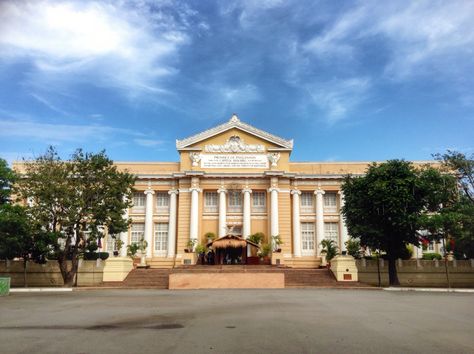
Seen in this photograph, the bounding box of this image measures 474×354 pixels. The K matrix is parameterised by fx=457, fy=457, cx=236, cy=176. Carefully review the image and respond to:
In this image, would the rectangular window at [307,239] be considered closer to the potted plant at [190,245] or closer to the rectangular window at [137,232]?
the potted plant at [190,245]

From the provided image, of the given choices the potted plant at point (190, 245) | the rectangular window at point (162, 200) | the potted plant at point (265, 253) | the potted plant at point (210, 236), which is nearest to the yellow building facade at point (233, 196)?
the rectangular window at point (162, 200)

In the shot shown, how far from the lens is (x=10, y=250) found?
101 feet

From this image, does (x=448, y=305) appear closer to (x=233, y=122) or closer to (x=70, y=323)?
(x=70, y=323)

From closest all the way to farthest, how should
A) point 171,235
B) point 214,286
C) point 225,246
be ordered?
point 214,286
point 225,246
point 171,235

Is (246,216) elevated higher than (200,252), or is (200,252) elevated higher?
(246,216)

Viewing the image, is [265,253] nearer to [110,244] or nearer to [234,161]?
[234,161]

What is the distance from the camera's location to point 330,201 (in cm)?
4641

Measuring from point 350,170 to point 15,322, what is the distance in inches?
1516

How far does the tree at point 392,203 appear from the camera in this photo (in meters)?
30.3

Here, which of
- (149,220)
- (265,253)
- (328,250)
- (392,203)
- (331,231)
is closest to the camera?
(392,203)

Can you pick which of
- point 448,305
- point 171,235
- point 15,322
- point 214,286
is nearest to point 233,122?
point 171,235

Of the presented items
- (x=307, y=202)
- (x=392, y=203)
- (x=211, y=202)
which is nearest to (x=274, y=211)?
(x=307, y=202)

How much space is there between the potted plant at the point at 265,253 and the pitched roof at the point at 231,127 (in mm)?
10238

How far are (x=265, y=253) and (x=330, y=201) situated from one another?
9.96 metres
